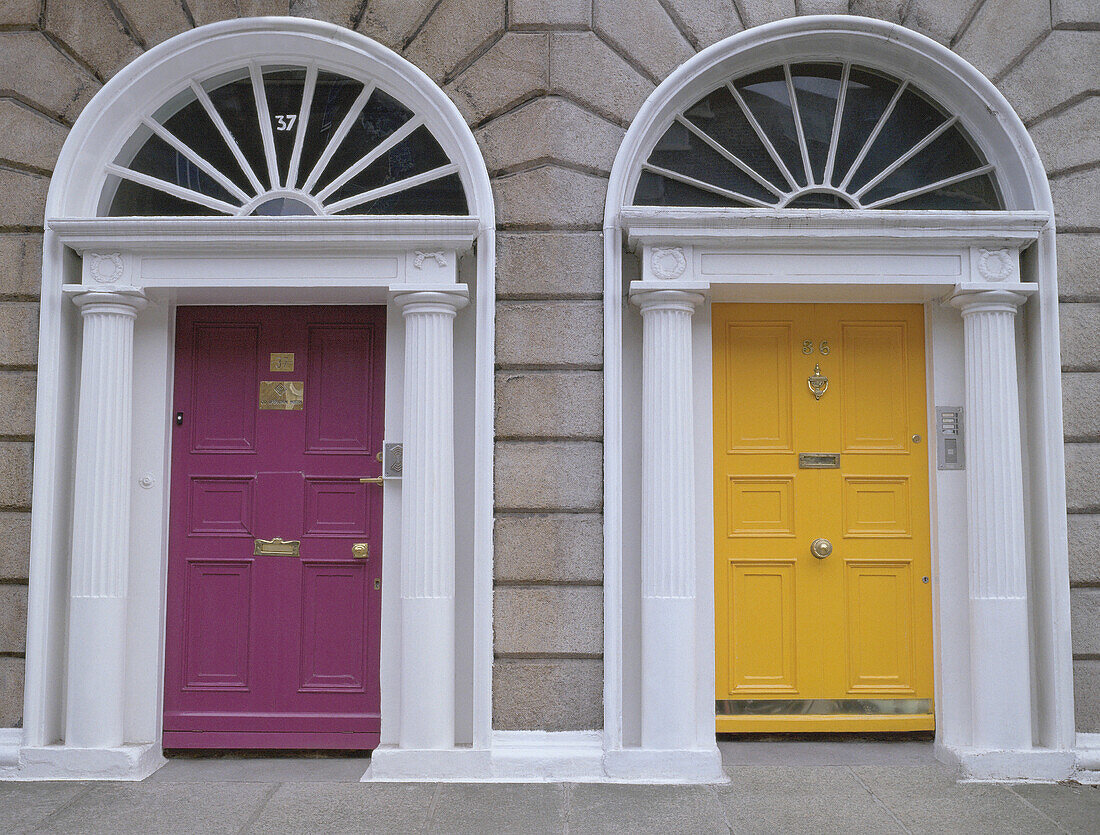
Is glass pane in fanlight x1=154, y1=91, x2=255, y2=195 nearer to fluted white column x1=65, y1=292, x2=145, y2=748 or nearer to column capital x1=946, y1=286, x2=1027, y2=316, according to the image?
fluted white column x1=65, y1=292, x2=145, y2=748

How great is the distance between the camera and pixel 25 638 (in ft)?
15.8

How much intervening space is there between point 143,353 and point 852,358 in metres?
4.35

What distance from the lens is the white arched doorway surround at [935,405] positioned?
471 cm

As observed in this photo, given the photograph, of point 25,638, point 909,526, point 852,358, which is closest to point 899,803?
point 909,526

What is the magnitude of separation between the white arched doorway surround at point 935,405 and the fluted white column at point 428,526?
0.91 meters

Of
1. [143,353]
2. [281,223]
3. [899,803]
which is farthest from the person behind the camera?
[143,353]

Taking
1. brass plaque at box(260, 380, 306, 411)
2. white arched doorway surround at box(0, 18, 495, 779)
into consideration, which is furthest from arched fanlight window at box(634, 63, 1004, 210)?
brass plaque at box(260, 380, 306, 411)

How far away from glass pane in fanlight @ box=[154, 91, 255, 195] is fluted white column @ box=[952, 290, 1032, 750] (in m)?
4.36

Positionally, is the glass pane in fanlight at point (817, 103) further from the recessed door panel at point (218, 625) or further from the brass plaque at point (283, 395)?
the recessed door panel at point (218, 625)

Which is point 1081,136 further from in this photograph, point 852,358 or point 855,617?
point 855,617

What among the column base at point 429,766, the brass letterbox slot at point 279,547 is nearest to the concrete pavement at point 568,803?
the column base at point 429,766

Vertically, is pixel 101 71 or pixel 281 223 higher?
pixel 101 71

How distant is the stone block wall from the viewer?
4805mm

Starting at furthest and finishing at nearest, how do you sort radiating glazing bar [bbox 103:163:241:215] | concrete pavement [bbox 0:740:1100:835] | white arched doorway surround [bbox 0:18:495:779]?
1. radiating glazing bar [bbox 103:163:241:215]
2. white arched doorway surround [bbox 0:18:495:779]
3. concrete pavement [bbox 0:740:1100:835]
